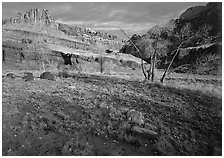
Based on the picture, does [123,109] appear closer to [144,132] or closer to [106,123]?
[106,123]

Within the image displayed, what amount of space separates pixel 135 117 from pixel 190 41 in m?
31.0

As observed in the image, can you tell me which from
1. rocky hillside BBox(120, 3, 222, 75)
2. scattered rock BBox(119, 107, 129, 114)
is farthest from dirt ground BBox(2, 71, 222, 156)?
rocky hillside BBox(120, 3, 222, 75)

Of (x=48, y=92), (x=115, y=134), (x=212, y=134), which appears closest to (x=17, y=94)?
(x=48, y=92)

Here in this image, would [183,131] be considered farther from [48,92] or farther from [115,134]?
[48,92]

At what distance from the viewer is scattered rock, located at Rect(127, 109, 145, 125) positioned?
12.4 metres

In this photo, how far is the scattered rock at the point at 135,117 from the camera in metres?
12.4

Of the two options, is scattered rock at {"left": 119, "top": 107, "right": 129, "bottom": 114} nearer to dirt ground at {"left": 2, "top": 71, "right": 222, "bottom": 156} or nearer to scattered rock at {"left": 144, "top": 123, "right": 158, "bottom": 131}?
dirt ground at {"left": 2, "top": 71, "right": 222, "bottom": 156}

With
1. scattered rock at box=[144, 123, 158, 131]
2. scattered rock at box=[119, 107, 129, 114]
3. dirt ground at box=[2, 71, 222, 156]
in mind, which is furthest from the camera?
scattered rock at box=[119, 107, 129, 114]

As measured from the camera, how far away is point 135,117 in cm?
1275

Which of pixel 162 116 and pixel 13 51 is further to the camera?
pixel 13 51

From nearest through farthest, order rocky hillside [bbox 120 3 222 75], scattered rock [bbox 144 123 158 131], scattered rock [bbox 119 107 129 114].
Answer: scattered rock [bbox 144 123 158 131] < scattered rock [bbox 119 107 129 114] < rocky hillside [bbox 120 3 222 75]

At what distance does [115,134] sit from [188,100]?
7.67 meters

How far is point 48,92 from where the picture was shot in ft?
60.2

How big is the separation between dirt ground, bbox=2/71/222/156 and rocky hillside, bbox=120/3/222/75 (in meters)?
6.19
